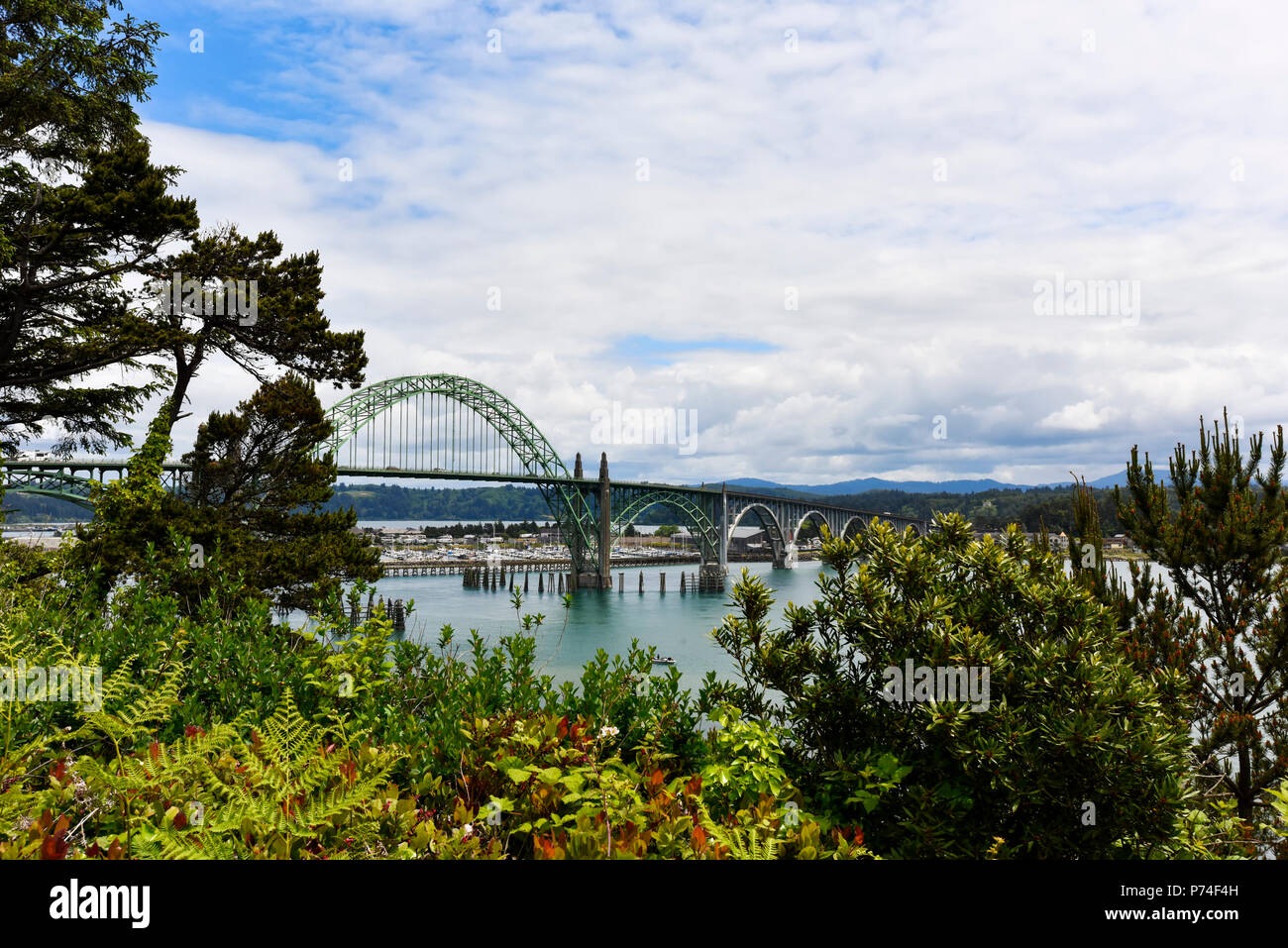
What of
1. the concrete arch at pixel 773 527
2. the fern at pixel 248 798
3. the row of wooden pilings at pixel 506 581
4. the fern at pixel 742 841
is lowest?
the row of wooden pilings at pixel 506 581

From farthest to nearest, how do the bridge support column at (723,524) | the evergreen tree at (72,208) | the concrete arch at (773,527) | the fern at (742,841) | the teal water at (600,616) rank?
the concrete arch at (773,527)
the bridge support column at (723,524)
the teal water at (600,616)
the evergreen tree at (72,208)
the fern at (742,841)

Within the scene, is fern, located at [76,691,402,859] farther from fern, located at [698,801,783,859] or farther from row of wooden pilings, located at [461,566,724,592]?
row of wooden pilings, located at [461,566,724,592]

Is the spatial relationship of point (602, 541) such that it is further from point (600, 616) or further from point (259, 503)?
point (259, 503)

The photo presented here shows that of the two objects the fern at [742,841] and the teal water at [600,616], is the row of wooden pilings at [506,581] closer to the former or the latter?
the teal water at [600,616]

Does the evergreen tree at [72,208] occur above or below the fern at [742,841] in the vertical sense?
above

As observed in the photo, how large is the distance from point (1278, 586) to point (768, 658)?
958 centimetres

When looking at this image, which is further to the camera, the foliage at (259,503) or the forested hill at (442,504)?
the forested hill at (442,504)

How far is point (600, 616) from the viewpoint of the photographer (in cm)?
6247

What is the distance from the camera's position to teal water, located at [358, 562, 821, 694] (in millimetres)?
40250

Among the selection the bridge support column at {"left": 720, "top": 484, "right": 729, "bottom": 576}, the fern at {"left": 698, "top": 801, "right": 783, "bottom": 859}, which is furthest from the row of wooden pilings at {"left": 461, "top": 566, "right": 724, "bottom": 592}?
the fern at {"left": 698, "top": 801, "right": 783, "bottom": 859}

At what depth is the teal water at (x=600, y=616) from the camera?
40.2 metres

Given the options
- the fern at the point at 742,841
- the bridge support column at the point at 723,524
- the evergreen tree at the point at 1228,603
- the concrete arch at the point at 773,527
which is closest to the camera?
the fern at the point at 742,841

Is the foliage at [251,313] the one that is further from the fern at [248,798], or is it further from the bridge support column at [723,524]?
the bridge support column at [723,524]

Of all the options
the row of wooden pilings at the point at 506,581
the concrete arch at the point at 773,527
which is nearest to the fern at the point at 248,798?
the row of wooden pilings at the point at 506,581
